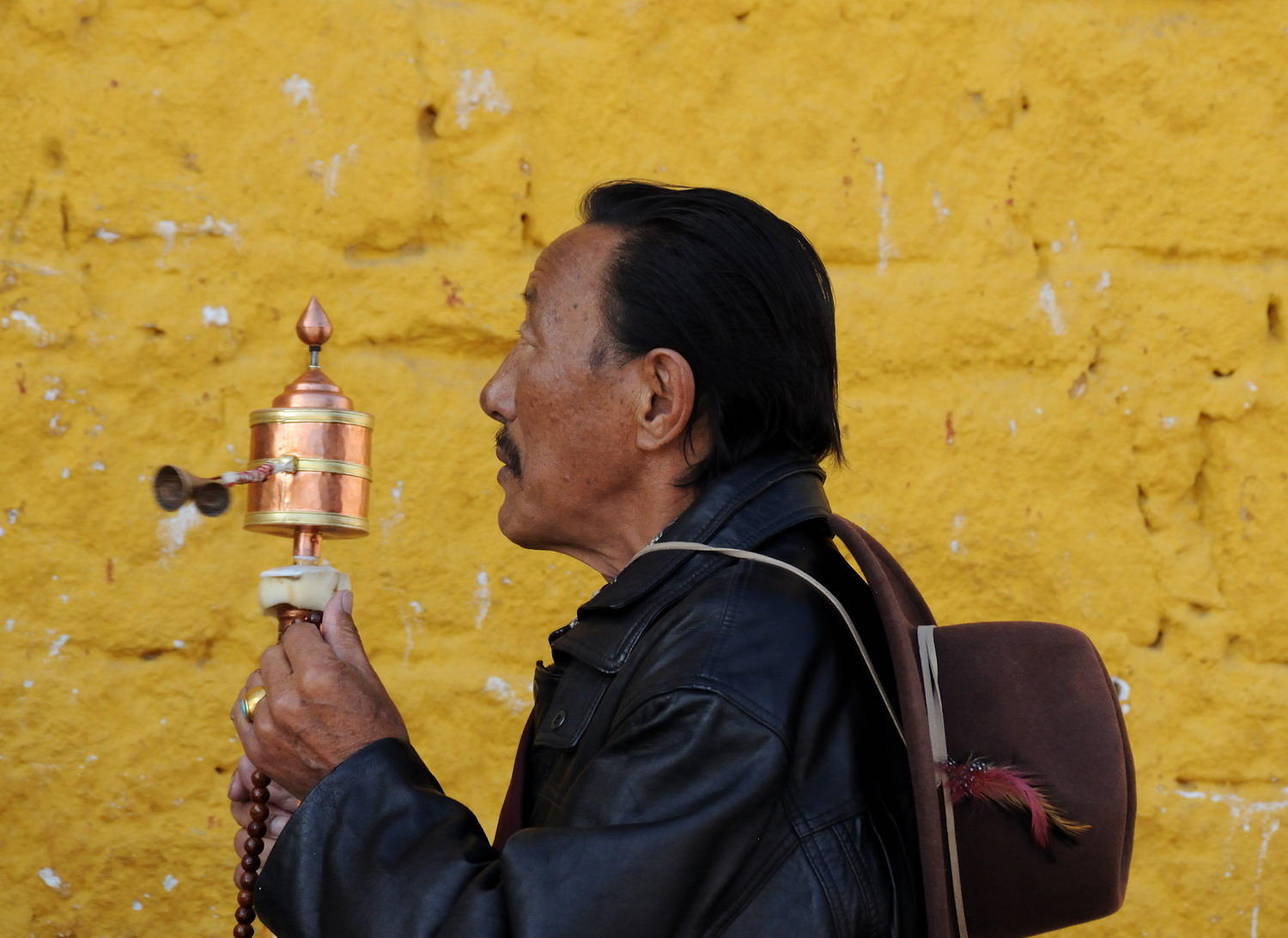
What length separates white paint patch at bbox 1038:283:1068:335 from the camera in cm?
304

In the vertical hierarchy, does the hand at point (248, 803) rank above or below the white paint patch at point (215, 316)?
below

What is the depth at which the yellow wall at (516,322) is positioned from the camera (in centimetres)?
270

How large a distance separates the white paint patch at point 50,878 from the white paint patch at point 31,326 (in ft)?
2.97

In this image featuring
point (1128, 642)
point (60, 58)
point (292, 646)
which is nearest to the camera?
point (292, 646)

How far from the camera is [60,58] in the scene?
2742mm

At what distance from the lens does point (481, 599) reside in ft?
9.37

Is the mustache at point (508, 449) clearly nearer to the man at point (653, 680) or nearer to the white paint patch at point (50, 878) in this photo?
the man at point (653, 680)

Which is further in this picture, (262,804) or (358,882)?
(262,804)

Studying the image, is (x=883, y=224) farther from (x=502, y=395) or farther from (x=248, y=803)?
(x=248, y=803)

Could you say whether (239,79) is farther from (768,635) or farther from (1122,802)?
(1122,802)

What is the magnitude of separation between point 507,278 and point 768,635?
1427 millimetres

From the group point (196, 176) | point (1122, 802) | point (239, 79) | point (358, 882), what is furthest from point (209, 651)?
point (1122, 802)

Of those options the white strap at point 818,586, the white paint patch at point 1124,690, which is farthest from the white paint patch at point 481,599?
the white paint patch at point 1124,690

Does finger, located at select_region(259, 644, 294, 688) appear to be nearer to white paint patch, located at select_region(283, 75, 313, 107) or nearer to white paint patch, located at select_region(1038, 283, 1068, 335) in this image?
white paint patch, located at select_region(283, 75, 313, 107)
